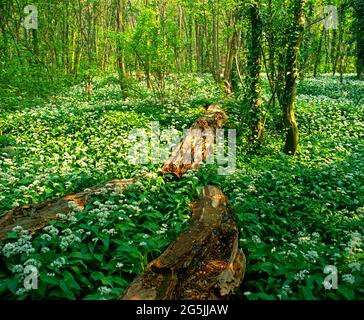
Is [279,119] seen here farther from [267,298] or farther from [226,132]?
[267,298]

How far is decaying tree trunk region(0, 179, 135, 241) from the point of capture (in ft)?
15.1

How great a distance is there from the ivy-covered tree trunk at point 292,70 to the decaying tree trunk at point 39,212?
579 centimetres

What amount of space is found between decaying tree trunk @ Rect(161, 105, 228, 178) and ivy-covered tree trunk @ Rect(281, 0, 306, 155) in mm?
2246

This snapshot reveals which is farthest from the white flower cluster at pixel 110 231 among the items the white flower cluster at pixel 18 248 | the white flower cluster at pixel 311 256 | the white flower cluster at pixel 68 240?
the white flower cluster at pixel 311 256

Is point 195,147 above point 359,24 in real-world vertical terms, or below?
below

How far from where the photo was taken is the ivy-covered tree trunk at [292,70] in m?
9.26

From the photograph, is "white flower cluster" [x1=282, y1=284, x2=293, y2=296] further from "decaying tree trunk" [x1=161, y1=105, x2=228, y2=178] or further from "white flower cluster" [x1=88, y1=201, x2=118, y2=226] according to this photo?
"decaying tree trunk" [x1=161, y1=105, x2=228, y2=178]

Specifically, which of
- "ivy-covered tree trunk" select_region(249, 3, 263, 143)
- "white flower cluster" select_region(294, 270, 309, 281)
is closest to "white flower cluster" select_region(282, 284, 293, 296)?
"white flower cluster" select_region(294, 270, 309, 281)

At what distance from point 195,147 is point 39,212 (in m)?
4.71

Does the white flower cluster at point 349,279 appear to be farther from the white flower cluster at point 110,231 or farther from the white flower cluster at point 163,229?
the white flower cluster at point 110,231

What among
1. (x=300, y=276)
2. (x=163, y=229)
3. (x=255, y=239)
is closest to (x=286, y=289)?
(x=300, y=276)

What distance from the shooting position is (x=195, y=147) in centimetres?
890

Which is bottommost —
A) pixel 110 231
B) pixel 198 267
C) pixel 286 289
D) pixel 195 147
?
pixel 286 289

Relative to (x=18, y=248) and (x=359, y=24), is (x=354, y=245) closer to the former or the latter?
(x=18, y=248)
